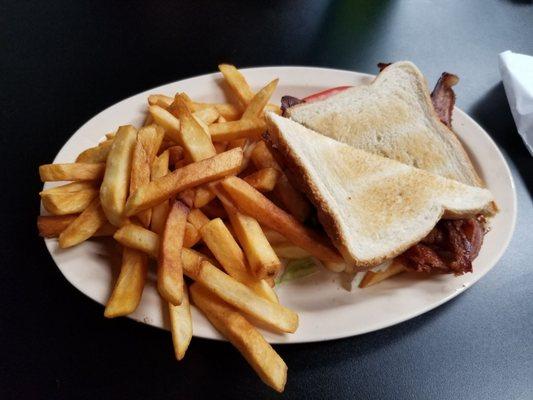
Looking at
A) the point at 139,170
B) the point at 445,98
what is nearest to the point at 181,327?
the point at 139,170

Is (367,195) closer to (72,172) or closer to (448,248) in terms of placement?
(448,248)

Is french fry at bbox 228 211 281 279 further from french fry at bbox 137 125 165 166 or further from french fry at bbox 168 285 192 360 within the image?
french fry at bbox 137 125 165 166

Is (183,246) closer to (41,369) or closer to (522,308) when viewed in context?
(41,369)

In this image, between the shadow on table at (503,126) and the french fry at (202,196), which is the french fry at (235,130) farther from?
the shadow on table at (503,126)

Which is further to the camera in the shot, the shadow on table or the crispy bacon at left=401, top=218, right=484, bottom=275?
the shadow on table

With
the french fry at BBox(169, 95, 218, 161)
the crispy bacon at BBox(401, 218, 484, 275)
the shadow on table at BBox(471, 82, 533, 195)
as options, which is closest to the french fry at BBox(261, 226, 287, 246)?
the french fry at BBox(169, 95, 218, 161)

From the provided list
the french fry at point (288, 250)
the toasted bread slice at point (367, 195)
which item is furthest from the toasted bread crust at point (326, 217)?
the french fry at point (288, 250)

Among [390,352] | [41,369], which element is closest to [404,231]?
[390,352]
